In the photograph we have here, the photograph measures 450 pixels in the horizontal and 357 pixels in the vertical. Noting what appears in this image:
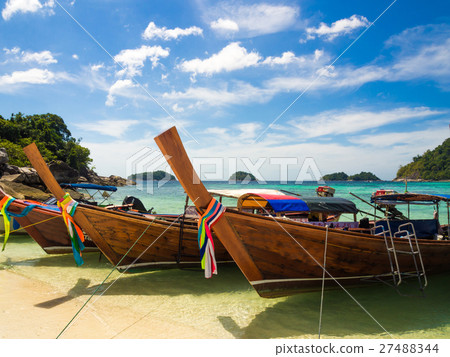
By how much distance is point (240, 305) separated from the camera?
5.23 metres

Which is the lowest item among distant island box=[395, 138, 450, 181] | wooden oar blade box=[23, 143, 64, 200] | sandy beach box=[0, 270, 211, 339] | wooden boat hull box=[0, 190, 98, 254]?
sandy beach box=[0, 270, 211, 339]

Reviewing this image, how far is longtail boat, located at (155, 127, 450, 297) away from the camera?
13.0 ft

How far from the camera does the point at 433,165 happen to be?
79125 millimetres

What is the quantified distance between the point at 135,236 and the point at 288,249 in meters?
3.48

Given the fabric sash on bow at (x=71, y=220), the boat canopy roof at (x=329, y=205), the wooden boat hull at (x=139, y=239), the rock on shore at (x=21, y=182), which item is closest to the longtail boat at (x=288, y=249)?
the boat canopy roof at (x=329, y=205)

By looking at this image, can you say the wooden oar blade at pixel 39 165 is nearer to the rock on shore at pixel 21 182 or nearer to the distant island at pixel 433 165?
the rock on shore at pixel 21 182

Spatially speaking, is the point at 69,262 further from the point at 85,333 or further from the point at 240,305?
the point at 240,305

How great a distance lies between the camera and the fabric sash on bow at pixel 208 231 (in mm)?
4023

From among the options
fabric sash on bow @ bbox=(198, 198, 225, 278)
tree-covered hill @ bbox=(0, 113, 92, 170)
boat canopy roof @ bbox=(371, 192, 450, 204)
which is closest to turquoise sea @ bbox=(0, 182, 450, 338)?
fabric sash on bow @ bbox=(198, 198, 225, 278)

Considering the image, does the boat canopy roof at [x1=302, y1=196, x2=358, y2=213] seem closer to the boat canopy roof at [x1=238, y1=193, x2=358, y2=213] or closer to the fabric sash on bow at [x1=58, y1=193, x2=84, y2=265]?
the boat canopy roof at [x1=238, y1=193, x2=358, y2=213]

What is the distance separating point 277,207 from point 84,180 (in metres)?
48.3

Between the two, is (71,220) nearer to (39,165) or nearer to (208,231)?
(39,165)

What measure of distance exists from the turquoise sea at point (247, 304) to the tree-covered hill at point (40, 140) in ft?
101

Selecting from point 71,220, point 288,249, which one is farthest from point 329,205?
point 71,220
